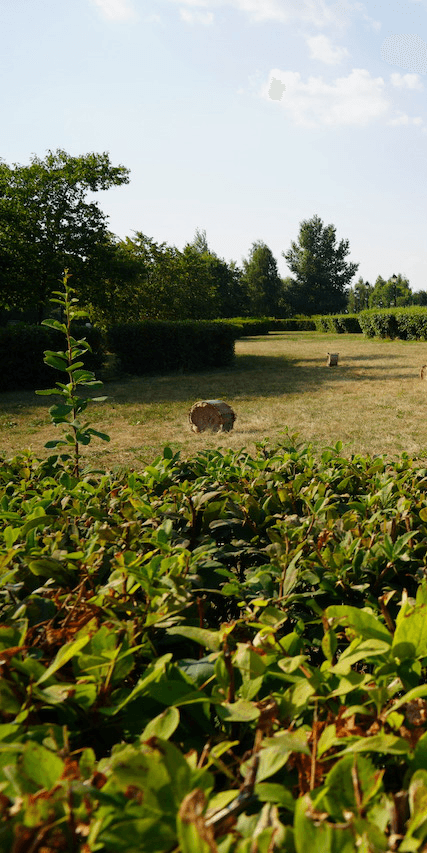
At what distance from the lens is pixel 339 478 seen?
7.73 feet

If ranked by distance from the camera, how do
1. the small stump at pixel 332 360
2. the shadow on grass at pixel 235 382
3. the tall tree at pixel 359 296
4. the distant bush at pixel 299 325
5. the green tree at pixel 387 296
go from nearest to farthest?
1. the shadow on grass at pixel 235 382
2. the small stump at pixel 332 360
3. the distant bush at pixel 299 325
4. the green tree at pixel 387 296
5. the tall tree at pixel 359 296

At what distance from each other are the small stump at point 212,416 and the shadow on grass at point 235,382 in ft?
7.36

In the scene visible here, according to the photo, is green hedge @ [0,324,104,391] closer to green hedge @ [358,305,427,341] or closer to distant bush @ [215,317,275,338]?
green hedge @ [358,305,427,341]

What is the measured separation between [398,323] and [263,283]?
3723 centimetres

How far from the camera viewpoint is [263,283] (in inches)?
2482

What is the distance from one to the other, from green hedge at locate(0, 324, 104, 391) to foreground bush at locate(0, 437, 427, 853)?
13857 millimetres

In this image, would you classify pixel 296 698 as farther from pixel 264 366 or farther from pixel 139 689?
pixel 264 366

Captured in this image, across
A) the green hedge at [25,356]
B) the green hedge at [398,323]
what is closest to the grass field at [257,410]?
the green hedge at [25,356]

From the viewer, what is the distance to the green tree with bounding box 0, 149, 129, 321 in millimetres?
17797

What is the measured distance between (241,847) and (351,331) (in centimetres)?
4033

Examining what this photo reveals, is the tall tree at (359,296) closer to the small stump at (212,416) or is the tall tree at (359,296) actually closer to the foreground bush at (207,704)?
the small stump at (212,416)

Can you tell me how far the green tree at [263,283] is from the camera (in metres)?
62.8

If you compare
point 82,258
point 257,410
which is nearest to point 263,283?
point 82,258

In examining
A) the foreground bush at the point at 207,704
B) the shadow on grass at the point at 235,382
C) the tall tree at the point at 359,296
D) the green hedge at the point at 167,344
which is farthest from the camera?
the tall tree at the point at 359,296
